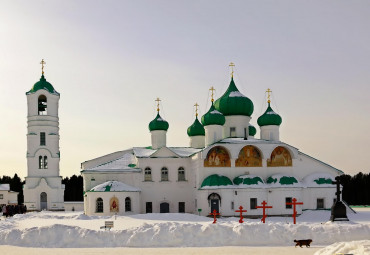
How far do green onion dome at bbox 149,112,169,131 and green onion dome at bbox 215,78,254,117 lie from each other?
17.4ft

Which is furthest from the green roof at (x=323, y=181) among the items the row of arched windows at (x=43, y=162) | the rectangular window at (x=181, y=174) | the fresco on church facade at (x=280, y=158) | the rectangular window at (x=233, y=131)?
the row of arched windows at (x=43, y=162)

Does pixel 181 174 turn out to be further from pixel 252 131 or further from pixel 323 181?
pixel 323 181

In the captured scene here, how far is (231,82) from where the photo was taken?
143 feet

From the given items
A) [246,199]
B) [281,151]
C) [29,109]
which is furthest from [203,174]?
[29,109]

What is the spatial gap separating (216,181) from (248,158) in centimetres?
325

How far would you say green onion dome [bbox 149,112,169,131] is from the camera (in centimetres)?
4597

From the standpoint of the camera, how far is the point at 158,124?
46.0 meters

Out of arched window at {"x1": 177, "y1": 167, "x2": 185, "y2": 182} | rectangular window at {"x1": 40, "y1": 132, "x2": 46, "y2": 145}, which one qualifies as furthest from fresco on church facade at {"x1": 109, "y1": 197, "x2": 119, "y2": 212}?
rectangular window at {"x1": 40, "y1": 132, "x2": 46, "y2": 145}

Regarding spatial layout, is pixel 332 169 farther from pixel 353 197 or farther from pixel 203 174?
pixel 353 197

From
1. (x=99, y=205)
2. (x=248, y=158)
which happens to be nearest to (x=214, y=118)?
(x=248, y=158)

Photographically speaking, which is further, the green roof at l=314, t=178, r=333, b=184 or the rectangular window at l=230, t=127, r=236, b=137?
the rectangular window at l=230, t=127, r=236, b=137

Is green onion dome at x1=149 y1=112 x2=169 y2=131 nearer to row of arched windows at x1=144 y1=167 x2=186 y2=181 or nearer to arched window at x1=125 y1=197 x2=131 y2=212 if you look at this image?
row of arched windows at x1=144 y1=167 x2=186 y2=181

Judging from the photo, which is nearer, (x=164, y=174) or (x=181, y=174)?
(x=164, y=174)

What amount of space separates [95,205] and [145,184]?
4.47m
